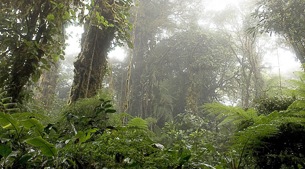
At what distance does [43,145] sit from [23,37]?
72.1 inches

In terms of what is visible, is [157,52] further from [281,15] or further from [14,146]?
[14,146]

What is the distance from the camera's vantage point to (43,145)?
108 cm

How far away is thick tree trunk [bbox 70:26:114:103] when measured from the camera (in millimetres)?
3738

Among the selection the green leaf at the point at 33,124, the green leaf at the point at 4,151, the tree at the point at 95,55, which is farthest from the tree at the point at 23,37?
the green leaf at the point at 4,151

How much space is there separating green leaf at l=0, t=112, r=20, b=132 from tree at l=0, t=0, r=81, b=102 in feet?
4.51

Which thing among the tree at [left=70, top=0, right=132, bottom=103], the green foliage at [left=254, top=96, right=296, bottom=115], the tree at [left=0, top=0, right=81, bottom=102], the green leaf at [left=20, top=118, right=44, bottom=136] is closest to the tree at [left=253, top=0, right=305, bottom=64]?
the green foliage at [left=254, top=96, right=296, bottom=115]

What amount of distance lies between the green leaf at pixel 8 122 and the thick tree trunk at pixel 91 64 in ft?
7.91

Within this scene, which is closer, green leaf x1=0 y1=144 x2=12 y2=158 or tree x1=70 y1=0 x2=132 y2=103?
green leaf x1=0 y1=144 x2=12 y2=158

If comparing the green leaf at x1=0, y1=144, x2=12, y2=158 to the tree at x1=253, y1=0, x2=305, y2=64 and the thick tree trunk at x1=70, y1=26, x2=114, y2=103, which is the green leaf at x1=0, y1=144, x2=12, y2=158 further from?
the tree at x1=253, y1=0, x2=305, y2=64

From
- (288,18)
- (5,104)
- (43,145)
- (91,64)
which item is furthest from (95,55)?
(288,18)

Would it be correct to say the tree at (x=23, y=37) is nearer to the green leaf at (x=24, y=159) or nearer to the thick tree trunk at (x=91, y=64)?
the thick tree trunk at (x=91, y=64)

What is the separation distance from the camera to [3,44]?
8.34 feet

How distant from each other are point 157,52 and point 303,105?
1153 centimetres

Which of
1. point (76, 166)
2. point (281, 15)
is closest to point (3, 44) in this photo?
point (76, 166)
